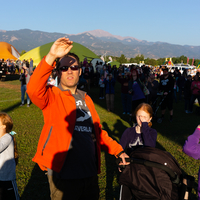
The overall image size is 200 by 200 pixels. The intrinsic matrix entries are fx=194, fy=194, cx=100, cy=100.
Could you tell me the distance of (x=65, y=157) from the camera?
1.77 m

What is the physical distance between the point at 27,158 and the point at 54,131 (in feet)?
12.3

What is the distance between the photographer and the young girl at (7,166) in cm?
251

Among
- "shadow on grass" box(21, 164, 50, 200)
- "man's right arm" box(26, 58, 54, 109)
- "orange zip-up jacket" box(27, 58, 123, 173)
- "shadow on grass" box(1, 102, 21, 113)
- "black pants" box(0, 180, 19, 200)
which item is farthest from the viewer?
"shadow on grass" box(1, 102, 21, 113)

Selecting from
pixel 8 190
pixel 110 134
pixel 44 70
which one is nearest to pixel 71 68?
pixel 44 70

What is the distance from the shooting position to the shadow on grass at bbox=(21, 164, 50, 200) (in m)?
3.66

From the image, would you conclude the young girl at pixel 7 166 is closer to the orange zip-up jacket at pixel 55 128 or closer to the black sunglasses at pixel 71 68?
the orange zip-up jacket at pixel 55 128

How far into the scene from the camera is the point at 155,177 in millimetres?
1868

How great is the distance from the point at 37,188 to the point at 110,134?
351 cm

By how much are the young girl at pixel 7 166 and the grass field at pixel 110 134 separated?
4.14 feet

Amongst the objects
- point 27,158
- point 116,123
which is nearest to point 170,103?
point 116,123

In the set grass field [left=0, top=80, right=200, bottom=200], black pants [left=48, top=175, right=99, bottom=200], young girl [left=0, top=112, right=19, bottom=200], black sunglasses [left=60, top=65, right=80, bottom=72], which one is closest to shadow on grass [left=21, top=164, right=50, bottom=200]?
grass field [left=0, top=80, right=200, bottom=200]

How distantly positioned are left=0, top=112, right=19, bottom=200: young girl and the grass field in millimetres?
1261

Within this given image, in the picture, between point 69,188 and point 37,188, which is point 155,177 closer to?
point 69,188

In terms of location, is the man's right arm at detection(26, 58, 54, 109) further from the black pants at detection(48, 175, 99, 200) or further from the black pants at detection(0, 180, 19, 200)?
the black pants at detection(0, 180, 19, 200)
